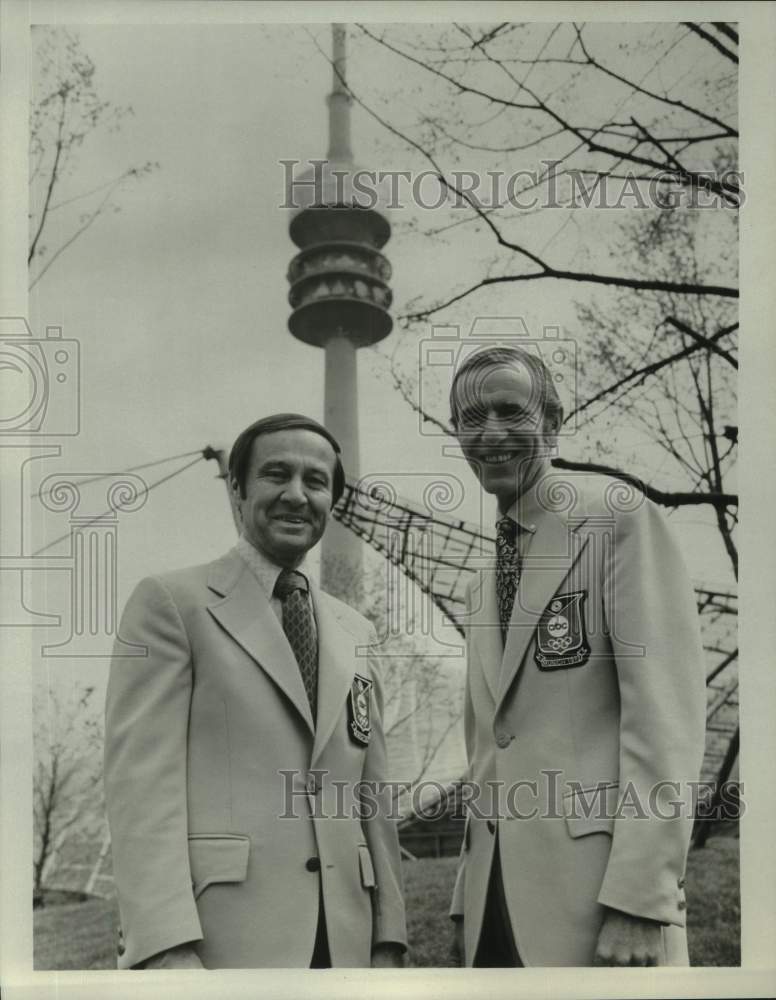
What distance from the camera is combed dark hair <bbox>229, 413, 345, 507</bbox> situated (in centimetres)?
377

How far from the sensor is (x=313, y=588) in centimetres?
371

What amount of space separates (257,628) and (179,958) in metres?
0.86

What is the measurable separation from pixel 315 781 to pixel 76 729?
0.79 m

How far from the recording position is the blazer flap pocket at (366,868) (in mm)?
3545

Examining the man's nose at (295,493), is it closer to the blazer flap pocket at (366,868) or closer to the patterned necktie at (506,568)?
the patterned necktie at (506,568)

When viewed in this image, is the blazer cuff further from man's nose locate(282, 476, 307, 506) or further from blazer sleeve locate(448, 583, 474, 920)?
man's nose locate(282, 476, 307, 506)

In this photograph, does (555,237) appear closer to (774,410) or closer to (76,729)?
(774,410)

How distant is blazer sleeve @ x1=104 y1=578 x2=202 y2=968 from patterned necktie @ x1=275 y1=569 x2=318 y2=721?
0.28m

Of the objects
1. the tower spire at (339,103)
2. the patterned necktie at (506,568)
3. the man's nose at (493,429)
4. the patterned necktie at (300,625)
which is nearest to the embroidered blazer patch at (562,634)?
the patterned necktie at (506,568)
